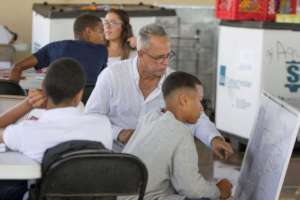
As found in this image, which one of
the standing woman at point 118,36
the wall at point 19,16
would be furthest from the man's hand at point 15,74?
the wall at point 19,16

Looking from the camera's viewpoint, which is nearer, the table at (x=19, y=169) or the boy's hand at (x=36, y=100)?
the table at (x=19, y=169)

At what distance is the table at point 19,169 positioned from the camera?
277 cm

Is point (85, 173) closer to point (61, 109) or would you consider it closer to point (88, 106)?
point (61, 109)

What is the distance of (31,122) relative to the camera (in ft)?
9.92

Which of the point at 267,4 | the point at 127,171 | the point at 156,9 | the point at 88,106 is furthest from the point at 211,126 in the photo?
the point at 156,9

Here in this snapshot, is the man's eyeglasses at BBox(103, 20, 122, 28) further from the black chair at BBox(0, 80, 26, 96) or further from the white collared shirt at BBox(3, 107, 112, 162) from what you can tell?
the white collared shirt at BBox(3, 107, 112, 162)

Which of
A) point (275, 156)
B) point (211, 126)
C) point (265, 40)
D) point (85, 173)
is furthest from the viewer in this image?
point (265, 40)

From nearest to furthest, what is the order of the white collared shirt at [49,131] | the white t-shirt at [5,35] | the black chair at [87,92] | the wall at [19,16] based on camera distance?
the white collared shirt at [49,131], the black chair at [87,92], the white t-shirt at [5,35], the wall at [19,16]

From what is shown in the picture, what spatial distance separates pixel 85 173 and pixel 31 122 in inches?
12.5

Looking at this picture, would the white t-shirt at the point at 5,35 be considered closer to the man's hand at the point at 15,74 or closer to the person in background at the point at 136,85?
the man's hand at the point at 15,74

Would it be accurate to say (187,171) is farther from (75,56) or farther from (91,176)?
(75,56)

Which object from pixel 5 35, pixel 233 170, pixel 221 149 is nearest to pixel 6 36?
pixel 5 35

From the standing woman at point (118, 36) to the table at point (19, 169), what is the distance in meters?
3.25

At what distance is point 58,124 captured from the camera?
119 inches
